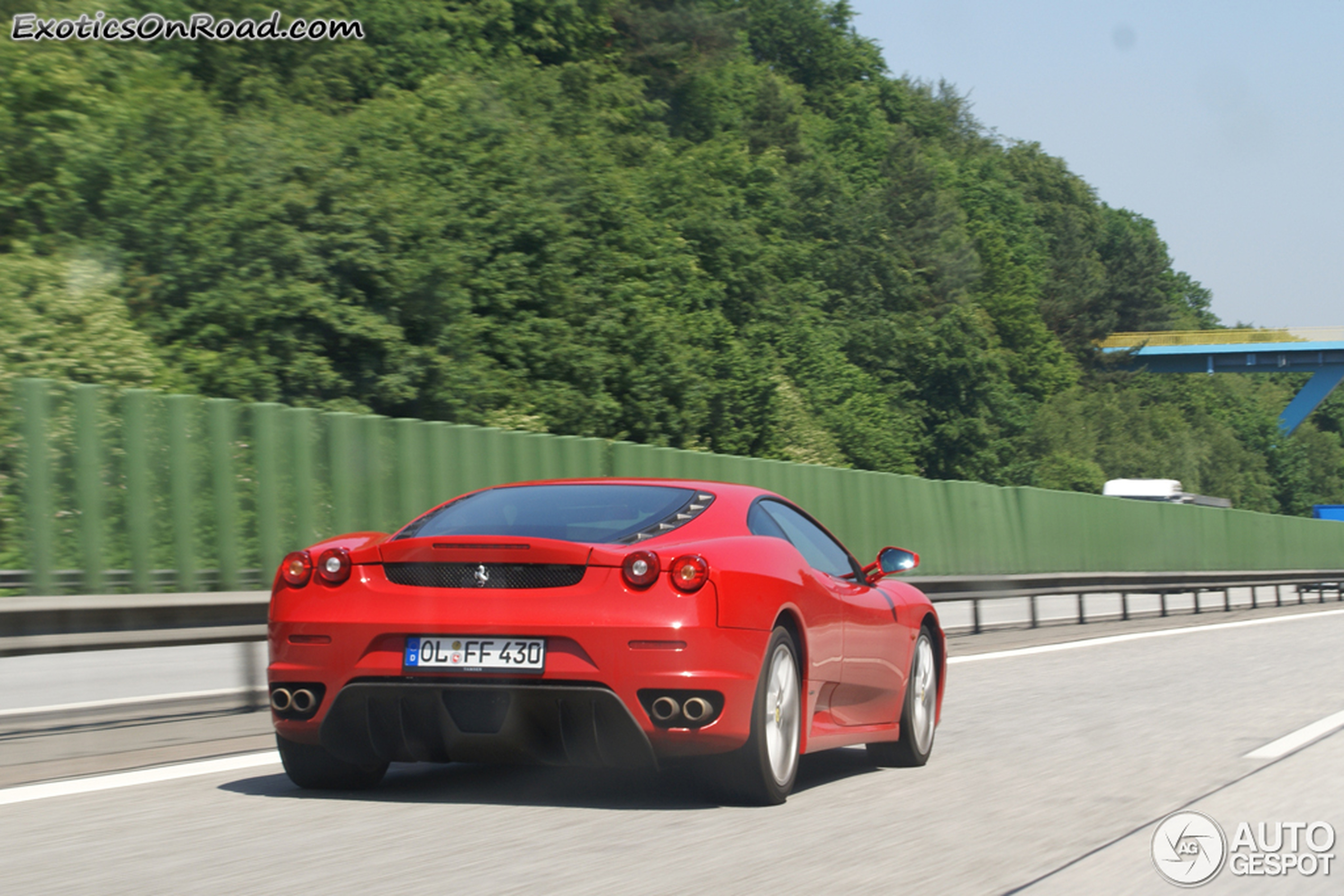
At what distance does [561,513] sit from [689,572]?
73cm

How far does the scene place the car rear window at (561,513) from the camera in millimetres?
6242

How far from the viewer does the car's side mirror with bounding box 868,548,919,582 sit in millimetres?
7680

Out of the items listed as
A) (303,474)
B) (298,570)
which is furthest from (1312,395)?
(298,570)

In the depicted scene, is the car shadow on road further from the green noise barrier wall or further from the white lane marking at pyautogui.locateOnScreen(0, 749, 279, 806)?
the green noise barrier wall

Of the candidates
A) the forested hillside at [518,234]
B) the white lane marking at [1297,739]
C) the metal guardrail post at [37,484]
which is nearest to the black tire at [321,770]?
the white lane marking at [1297,739]

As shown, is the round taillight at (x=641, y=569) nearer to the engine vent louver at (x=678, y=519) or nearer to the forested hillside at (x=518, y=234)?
the engine vent louver at (x=678, y=519)

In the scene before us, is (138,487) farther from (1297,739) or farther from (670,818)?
(1297,739)

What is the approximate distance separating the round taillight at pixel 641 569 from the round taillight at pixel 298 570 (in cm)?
122

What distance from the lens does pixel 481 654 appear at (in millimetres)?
5840

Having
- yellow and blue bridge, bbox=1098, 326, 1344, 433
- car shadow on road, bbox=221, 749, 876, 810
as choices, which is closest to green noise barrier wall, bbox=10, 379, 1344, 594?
car shadow on road, bbox=221, 749, 876, 810

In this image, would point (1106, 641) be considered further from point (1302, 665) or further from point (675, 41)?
point (675, 41)

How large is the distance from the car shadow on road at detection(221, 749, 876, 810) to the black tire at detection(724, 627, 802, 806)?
0.14 metres

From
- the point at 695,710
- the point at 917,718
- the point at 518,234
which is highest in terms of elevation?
the point at 518,234

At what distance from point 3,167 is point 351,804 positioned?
22.4 metres
